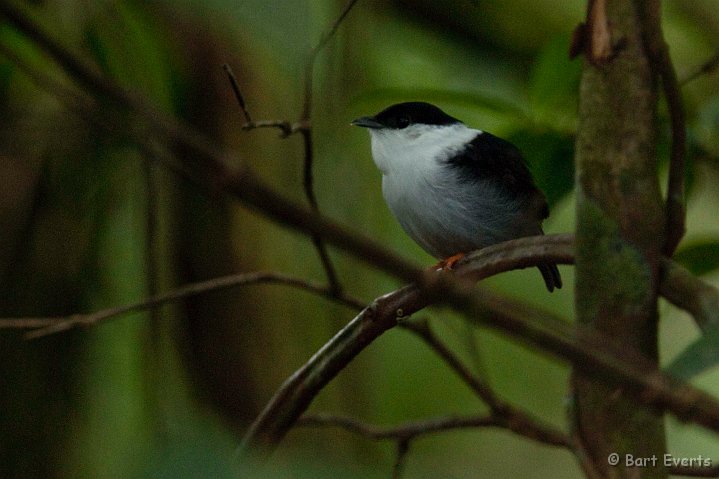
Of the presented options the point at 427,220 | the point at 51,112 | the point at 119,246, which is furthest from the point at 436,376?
the point at 51,112

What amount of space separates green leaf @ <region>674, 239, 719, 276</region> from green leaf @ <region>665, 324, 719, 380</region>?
646 millimetres

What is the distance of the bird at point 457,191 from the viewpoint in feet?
7.14

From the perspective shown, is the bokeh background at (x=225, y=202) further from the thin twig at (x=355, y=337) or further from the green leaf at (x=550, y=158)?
the thin twig at (x=355, y=337)

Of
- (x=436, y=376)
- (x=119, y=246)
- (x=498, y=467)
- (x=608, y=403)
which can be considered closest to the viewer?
(x=608, y=403)

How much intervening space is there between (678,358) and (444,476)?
0.99ft

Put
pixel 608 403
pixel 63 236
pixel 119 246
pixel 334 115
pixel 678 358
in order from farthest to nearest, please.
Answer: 1. pixel 119 246
2. pixel 63 236
3. pixel 334 115
4. pixel 608 403
5. pixel 678 358

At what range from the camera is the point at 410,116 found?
240 centimetres

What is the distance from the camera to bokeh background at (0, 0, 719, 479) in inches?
65.0

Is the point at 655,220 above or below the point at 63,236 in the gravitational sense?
above

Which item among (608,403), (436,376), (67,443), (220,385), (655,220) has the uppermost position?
(655,220)

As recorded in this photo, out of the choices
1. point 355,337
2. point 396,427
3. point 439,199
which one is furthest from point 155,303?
point 439,199

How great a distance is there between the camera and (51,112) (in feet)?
6.92

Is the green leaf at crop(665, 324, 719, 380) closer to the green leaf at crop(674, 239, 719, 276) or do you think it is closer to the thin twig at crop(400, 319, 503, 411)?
the thin twig at crop(400, 319, 503, 411)

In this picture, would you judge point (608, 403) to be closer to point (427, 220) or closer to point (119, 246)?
point (427, 220)
